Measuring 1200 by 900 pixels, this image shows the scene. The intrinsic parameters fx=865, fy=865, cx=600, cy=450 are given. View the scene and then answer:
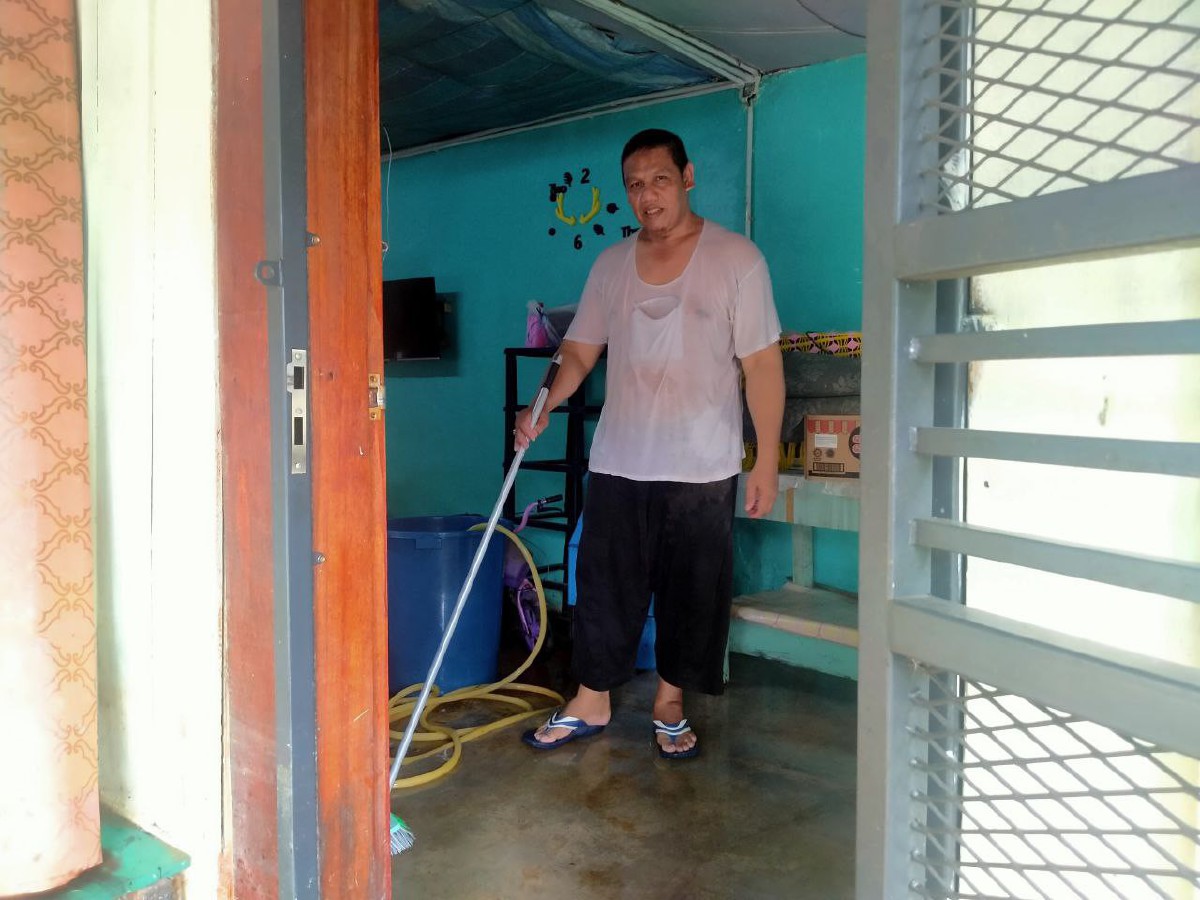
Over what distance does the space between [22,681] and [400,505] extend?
3696 millimetres

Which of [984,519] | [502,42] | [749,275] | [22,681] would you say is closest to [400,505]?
[502,42]

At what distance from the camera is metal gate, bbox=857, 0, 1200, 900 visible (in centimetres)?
63

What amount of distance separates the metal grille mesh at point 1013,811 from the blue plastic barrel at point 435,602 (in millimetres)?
2127

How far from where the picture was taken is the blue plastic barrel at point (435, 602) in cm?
280

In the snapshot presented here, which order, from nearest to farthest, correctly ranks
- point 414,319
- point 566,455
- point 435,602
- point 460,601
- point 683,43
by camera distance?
point 460,601 → point 435,602 → point 683,43 → point 566,455 → point 414,319

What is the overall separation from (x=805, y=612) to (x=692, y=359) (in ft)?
3.39

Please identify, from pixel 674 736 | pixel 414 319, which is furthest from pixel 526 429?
pixel 414 319

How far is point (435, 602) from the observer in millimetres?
2799

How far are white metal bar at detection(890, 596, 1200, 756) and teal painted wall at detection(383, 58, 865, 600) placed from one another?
2.62m

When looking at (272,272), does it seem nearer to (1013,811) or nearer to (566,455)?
(1013,811)

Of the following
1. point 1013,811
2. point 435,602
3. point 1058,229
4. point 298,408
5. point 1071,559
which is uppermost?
point 1058,229

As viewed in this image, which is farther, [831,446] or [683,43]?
[683,43]

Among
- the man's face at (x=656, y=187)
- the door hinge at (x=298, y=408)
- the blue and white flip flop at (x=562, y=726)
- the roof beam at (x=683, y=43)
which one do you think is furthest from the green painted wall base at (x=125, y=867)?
the roof beam at (x=683, y=43)

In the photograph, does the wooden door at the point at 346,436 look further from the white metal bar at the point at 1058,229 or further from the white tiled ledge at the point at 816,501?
the white tiled ledge at the point at 816,501
